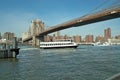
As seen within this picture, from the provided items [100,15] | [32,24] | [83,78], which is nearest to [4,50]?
[100,15]

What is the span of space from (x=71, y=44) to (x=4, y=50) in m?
47.2

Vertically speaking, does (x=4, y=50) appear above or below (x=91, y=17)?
below

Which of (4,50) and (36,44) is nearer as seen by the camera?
(4,50)

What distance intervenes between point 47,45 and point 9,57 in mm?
45555

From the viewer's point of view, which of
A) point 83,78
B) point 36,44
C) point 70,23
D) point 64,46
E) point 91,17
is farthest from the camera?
point 36,44

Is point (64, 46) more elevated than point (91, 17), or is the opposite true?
point (91, 17)

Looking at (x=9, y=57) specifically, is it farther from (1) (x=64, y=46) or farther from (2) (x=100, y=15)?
(1) (x=64, y=46)

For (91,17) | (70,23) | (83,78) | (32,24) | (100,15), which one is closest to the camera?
(83,78)

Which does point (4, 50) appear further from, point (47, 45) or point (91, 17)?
point (47, 45)

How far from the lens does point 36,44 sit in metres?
101

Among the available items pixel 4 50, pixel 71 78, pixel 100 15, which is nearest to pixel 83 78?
pixel 71 78

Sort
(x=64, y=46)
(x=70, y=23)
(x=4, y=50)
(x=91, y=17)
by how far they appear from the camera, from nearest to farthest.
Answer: (x=4, y=50) < (x=91, y=17) < (x=70, y=23) < (x=64, y=46)

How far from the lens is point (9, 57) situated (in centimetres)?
3641

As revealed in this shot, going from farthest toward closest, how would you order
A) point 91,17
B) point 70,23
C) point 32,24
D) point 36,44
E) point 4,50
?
point 32,24 < point 36,44 < point 70,23 < point 91,17 < point 4,50
